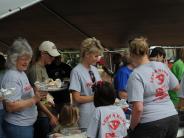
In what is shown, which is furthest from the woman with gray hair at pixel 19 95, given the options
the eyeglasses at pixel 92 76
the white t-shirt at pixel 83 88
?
the eyeglasses at pixel 92 76

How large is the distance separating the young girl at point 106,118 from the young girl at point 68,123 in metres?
0.40

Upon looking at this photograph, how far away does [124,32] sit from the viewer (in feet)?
22.0

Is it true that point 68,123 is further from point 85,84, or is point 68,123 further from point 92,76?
point 92,76

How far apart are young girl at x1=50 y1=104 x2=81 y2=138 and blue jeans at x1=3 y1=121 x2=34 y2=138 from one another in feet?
0.86

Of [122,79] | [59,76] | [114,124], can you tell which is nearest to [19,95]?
[114,124]

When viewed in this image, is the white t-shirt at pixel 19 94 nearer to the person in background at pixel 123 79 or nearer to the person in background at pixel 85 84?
the person in background at pixel 85 84

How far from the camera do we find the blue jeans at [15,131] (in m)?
3.80

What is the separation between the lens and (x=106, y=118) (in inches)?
137

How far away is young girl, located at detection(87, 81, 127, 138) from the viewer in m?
3.45

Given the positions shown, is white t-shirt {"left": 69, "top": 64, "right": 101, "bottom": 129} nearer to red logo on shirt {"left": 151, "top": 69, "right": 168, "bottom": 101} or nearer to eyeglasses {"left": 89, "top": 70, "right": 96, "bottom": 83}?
eyeglasses {"left": 89, "top": 70, "right": 96, "bottom": 83}

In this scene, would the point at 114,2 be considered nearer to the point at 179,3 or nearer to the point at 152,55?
the point at 179,3

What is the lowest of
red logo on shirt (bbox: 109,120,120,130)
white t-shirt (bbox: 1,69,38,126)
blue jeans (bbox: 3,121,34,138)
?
blue jeans (bbox: 3,121,34,138)

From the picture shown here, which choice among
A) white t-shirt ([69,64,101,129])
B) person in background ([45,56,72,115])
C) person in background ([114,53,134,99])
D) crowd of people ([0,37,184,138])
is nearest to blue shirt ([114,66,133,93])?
person in background ([114,53,134,99])

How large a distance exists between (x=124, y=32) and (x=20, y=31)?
5.31 feet
